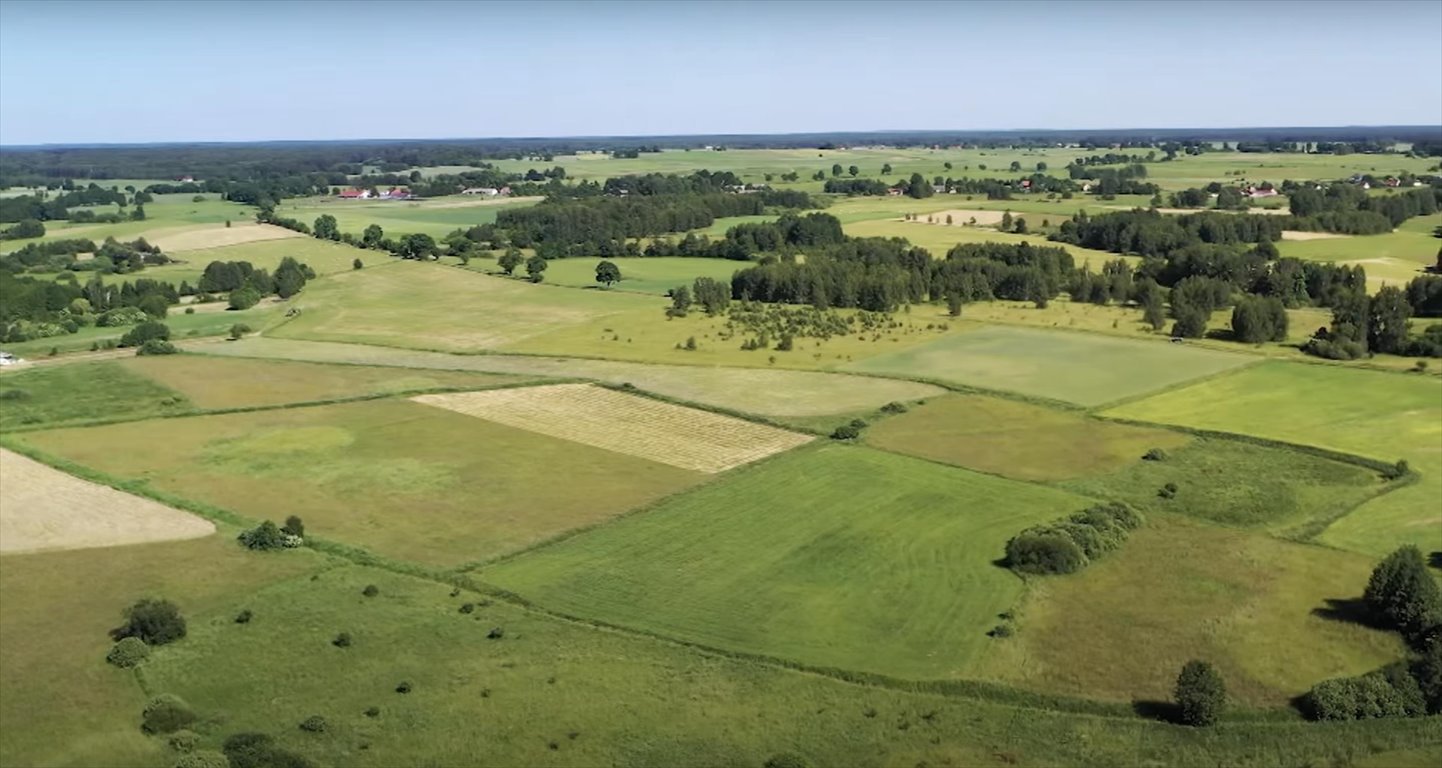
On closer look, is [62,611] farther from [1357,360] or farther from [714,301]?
[1357,360]

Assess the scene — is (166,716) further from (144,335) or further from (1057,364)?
(144,335)

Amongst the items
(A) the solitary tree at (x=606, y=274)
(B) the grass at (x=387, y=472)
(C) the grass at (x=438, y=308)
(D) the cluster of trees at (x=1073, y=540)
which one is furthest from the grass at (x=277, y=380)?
(A) the solitary tree at (x=606, y=274)

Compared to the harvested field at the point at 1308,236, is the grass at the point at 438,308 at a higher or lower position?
lower

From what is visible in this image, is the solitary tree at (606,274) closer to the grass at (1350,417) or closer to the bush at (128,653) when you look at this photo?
the grass at (1350,417)

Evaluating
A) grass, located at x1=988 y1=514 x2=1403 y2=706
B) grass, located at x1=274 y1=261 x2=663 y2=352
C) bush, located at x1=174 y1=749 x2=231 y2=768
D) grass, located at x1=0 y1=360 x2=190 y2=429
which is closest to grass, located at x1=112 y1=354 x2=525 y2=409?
grass, located at x1=0 y1=360 x2=190 y2=429

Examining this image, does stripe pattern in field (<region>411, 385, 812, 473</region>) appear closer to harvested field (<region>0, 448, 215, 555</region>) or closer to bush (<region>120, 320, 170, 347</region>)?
harvested field (<region>0, 448, 215, 555</region>)

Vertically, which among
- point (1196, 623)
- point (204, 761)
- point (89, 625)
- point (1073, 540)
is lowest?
point (89, 625)

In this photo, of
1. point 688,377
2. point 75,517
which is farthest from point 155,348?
point 688,377
